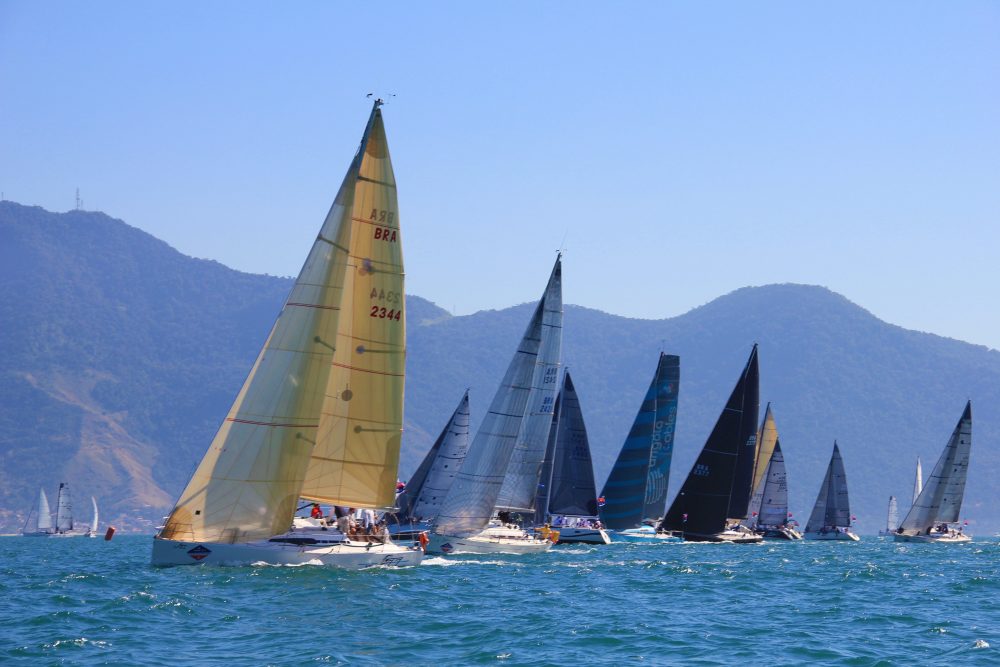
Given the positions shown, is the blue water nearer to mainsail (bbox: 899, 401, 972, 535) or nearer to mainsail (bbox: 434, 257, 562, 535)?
mainsail (bbox: 434, 257, 562, 535)

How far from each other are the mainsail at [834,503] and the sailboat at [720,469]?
31780 mm

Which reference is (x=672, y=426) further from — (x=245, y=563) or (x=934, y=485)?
(x=245, y=563)

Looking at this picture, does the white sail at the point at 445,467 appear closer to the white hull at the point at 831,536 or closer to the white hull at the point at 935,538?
the white hull at the point at 935,538

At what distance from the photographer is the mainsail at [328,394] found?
37406mm

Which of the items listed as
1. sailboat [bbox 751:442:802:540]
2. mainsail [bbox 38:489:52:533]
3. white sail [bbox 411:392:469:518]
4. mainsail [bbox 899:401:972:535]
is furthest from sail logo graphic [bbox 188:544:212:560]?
mainsail [bbox 38:489:52:533]

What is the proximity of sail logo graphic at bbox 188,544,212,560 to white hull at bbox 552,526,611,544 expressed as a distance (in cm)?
3091

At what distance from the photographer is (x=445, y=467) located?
5784 centimetres

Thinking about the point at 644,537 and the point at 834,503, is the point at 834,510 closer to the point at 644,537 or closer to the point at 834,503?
the point at 834,503

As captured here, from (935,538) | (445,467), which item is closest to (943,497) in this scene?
(935,538)

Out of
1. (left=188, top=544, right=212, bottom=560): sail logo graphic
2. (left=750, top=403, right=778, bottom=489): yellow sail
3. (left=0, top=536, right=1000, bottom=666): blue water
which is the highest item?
(left=750, top=403, right=778, bottom=489): yellow sail

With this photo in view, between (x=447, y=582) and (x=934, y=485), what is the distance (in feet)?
190

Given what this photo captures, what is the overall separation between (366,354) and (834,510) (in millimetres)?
69628

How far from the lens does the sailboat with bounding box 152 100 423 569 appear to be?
37.4 metres

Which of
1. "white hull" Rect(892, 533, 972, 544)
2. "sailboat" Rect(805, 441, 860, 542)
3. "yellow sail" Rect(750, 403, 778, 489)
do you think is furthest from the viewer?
"sailboat" Rect(805, 441, 860, 542)
